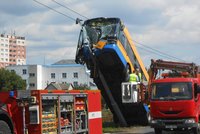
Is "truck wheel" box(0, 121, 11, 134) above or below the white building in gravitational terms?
below

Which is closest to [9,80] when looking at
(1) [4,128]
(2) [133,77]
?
(2) [133,77]

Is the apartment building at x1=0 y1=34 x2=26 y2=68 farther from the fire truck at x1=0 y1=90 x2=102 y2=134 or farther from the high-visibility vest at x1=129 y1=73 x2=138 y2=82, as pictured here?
the fire truck at x1=0 y1=90 x2=102 y2=134

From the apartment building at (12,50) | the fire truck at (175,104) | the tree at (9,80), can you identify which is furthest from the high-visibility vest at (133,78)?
the apartment building at (12,50)

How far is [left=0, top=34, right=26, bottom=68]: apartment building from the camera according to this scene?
510ft

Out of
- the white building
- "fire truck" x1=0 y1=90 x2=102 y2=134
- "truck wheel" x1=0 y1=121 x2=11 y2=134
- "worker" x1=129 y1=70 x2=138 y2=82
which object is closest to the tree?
the white building

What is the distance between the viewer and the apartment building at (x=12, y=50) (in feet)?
510

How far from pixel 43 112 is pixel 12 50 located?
15442 cm

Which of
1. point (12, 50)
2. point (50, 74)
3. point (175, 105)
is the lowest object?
point (175, 105)

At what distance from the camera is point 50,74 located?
429ft

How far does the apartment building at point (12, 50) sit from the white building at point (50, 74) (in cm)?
2628

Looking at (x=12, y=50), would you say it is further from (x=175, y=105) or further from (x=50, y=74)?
(x=175, y=105)

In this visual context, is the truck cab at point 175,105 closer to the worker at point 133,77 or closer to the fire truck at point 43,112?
the worker at point 133,77

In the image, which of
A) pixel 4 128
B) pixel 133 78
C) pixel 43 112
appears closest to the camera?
pixel 4 128

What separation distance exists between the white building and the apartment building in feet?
86.2
